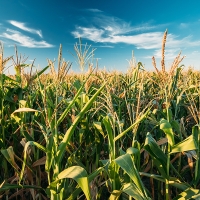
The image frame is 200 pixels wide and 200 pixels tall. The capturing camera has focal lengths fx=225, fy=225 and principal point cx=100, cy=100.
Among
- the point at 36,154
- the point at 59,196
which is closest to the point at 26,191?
the point at 36,154

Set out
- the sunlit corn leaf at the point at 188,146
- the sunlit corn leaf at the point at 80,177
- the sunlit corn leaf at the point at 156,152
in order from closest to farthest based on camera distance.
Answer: the sunlit corn leaf at the point at 80,177, the sunlit corn leaf at the point at 188,146, the sunlit corn leaf at the point at 156,152

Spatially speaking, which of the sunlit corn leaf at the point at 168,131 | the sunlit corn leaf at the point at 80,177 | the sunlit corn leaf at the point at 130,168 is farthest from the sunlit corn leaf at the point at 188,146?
the sunlit corn leaf at the point at 80,177

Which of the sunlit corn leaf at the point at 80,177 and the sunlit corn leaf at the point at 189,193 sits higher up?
the sunlit corn leaf at the point at 80,177

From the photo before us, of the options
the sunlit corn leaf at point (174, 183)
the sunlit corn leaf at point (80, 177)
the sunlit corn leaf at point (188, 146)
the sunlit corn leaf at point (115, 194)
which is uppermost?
the sunlit corn leaf at point (188, 146)

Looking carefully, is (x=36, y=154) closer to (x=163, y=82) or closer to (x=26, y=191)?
(x=26, y=191)

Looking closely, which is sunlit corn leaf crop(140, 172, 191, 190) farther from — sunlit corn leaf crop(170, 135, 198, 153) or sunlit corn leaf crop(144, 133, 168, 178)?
sunlit corn leaf crop(170, 135, 198, 153)

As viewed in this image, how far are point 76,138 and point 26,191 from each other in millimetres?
662

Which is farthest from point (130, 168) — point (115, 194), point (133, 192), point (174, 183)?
point (174, 183)

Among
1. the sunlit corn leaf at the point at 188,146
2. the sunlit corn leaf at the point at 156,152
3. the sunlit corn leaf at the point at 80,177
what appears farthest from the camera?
the sunlit corn leaf at the point at 156,152

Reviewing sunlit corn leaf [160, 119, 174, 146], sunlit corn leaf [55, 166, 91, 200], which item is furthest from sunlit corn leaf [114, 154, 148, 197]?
sunlit corn leaf [160, 119, 174, 146]

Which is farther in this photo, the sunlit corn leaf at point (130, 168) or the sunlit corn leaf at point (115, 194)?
the sunlit corn leaf at point (115, 194)

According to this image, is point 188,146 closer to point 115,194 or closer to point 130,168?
point 130,168

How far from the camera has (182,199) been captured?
4.37 feet

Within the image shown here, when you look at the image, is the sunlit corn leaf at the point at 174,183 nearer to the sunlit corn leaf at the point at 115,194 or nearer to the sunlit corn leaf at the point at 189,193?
the sunlit corn leaf at the point at 189,193
